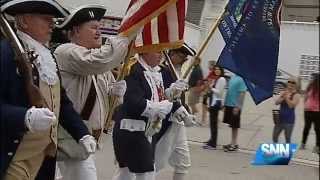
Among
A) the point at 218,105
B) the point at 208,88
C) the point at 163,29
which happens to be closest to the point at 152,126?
the point at 163,29

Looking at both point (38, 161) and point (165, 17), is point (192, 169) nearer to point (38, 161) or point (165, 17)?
point (165, 17)

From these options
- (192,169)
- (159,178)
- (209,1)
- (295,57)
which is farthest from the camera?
(209,1)

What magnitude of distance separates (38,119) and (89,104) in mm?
1082

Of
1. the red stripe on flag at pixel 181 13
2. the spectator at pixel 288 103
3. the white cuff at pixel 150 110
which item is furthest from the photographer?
the spectator at pixel 288 103

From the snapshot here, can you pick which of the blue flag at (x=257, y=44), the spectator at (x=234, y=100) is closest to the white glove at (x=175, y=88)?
the blue flag at (x=257, y=44)

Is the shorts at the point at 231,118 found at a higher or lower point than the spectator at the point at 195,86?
lower

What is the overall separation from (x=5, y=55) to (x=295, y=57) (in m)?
11.3

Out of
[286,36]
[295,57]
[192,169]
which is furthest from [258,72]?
[286,36]

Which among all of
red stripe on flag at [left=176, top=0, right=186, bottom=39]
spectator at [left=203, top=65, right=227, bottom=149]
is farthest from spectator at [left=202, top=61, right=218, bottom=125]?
red stripe on flag at [left=176, top=0, right=186, bottom=39]

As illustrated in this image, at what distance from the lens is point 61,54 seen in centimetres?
370

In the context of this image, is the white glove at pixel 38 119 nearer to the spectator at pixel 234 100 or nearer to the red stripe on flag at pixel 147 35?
the red stripe on flag at pixel 147 35

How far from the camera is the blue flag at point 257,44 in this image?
189 inches

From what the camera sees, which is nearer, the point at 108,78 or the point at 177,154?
the point at 108,78

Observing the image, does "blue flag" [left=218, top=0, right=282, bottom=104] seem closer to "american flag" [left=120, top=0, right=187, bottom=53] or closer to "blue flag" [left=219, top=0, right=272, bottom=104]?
"blue flag" [left=219, top=0, right=272, bottom=104]
